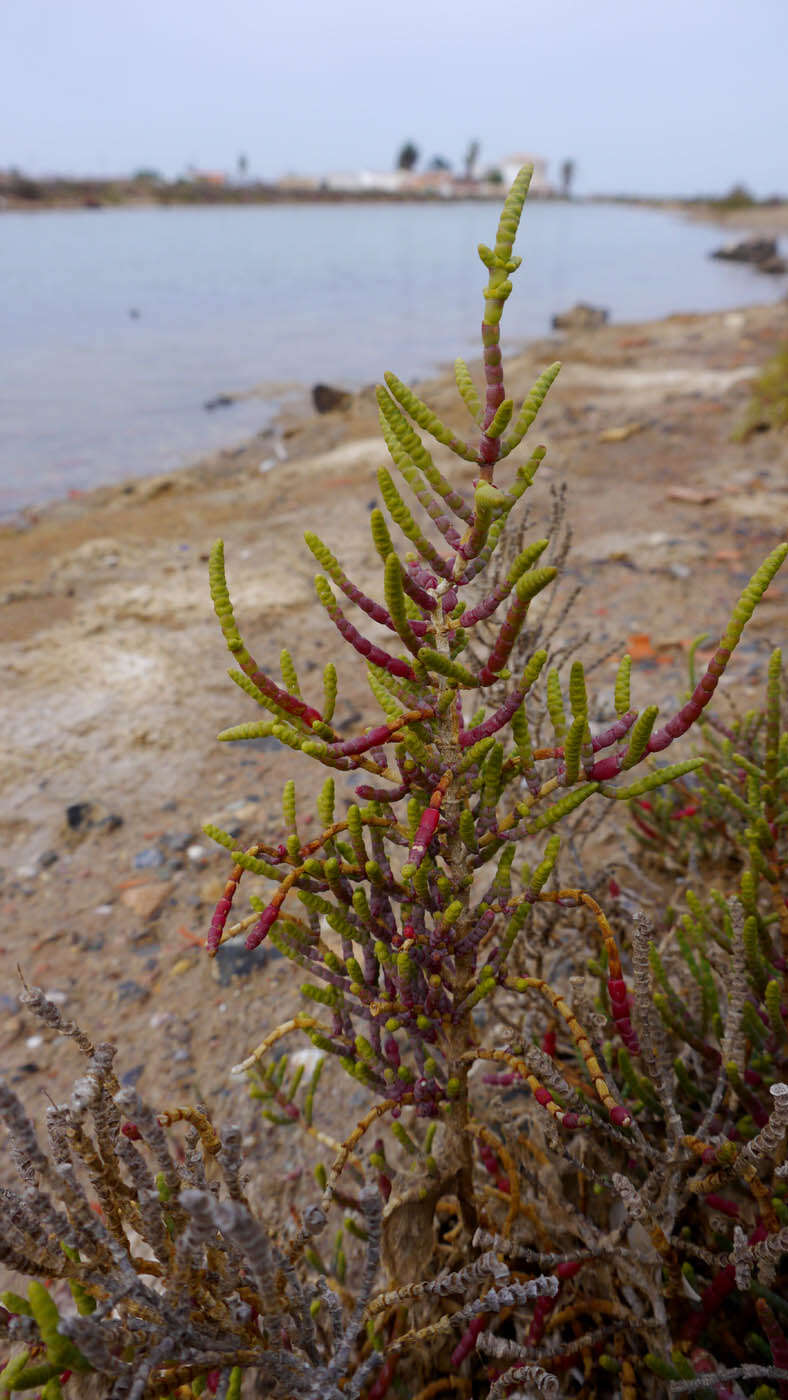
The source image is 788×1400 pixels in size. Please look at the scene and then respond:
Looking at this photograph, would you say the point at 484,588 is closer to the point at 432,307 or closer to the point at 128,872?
the point at 128,872

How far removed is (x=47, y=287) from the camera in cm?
2953

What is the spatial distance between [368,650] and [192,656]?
4964mm

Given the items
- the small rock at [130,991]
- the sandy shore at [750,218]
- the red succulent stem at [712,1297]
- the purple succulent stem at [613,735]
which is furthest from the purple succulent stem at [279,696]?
the sandy shore at [750,218]

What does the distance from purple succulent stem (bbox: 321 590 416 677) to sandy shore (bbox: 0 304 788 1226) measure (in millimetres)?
1208

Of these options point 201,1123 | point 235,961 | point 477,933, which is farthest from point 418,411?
point 235,961

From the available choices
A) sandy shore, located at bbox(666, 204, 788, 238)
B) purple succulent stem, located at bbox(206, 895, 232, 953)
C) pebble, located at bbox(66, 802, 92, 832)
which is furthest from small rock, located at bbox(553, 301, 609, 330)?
sandy shore, located at bbox(666, 204, 788, 238)

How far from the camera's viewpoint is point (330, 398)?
14508 mm

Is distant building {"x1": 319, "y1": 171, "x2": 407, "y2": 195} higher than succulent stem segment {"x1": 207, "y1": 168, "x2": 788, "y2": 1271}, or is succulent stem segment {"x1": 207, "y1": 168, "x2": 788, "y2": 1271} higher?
distant building {"x1": 319, "y1": 171, "x2": 407, "y2": 195}

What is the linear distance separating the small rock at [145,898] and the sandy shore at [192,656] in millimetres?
11

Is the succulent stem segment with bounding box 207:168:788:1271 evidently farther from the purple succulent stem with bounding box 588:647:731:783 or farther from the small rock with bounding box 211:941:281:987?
the small rock with bounding box 211:941:281:987

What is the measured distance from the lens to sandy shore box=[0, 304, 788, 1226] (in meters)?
3.45

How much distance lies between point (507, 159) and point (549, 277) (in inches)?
4713

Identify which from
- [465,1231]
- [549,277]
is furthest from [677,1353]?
[549,277]

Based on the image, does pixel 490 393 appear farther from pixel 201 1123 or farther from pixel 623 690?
pixel 201 1123
